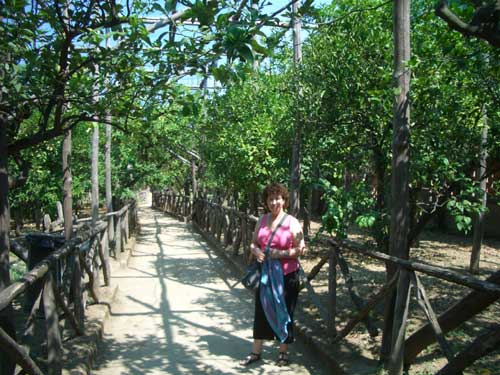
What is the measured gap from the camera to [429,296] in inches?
264

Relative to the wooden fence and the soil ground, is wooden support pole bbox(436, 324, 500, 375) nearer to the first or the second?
the wooden fence

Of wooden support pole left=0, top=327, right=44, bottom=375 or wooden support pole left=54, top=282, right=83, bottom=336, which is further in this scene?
wooden support pole left=54, top=282, right=83, bottom=336

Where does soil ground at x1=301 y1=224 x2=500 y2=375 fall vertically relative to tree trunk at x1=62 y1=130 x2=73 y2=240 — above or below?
below

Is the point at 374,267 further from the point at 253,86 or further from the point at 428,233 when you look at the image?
the point at 428,233

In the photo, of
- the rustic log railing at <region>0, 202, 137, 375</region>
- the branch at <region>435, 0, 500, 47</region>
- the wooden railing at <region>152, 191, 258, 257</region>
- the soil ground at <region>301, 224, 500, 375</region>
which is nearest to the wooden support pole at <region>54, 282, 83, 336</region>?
the rustic log railing at <region>0, 202, 137, 375</region>

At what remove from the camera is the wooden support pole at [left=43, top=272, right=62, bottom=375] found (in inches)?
137

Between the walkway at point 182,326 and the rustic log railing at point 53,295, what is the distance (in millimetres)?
546

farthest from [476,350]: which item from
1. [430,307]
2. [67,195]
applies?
[67,195]

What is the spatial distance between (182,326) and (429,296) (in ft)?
10.9

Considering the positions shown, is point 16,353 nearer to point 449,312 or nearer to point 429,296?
point 449,312

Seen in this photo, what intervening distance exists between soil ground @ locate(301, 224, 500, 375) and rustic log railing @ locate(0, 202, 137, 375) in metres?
2.33

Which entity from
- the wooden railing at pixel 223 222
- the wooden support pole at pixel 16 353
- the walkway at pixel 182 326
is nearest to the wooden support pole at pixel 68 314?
the walkway at pixel 182 326

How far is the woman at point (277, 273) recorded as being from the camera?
175 inches

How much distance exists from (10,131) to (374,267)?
668 cm
